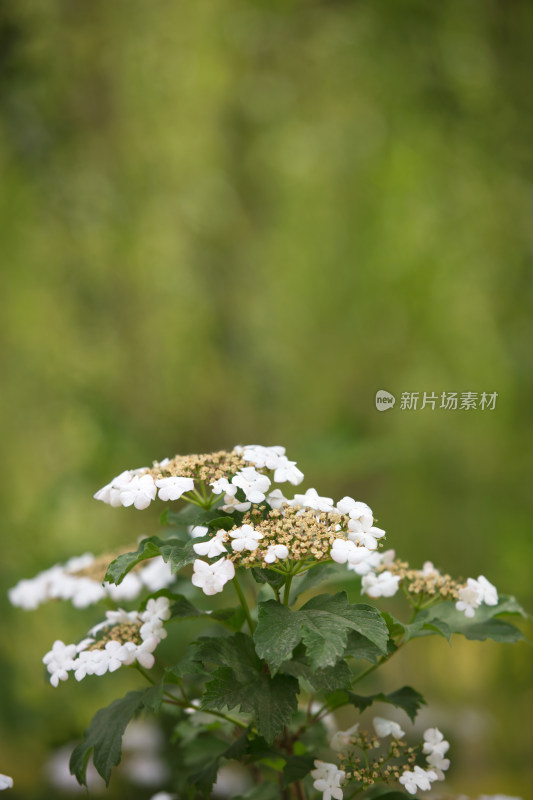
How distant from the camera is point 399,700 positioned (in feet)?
2.14

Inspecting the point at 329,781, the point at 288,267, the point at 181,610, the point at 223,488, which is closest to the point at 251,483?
the point at 223,488


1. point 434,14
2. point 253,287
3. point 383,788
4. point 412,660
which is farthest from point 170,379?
point 383,788

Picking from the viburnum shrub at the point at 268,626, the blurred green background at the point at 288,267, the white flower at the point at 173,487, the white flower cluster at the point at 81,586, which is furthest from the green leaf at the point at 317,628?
the blurred green background at the point at 288,267

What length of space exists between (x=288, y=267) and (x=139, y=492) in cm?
183

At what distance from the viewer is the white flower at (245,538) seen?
518 millimetres

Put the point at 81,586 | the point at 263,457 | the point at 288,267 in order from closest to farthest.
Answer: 1. the point at 263,457
2. the point at 81,586
3. the point at 288,267

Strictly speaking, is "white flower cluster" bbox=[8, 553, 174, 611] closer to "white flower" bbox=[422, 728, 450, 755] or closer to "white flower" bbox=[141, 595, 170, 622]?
"white flower" bbox=[141, 595, 170, 622]

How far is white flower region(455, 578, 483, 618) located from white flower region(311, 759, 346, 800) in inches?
6.8

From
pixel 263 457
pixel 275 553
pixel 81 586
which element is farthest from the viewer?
pixel 81 586

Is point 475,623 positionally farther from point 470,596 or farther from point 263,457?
point 263,457

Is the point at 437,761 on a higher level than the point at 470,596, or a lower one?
lower

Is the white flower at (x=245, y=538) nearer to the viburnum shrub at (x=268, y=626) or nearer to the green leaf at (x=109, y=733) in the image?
the viburnum shrub at (x=268, y=626)

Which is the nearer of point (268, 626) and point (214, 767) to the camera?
point (268, 626)

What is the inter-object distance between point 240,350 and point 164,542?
152 cm
